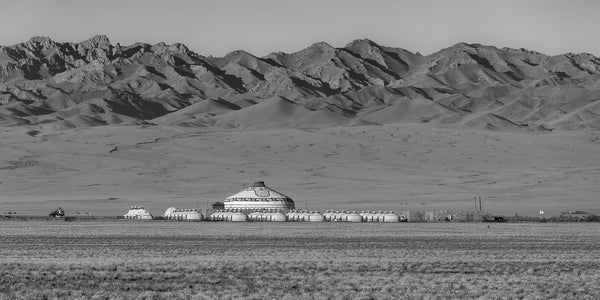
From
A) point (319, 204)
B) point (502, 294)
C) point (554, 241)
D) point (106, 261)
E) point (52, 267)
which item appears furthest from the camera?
point (319, 204)

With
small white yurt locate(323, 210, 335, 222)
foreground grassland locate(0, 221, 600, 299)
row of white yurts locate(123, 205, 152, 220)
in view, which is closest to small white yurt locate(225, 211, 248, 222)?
row of white yurts locate(123, 205, 152, 220)

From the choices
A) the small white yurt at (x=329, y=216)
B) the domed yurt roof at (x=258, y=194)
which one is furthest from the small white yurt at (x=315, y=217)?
the domed yurt roof at (x=258, y=194)

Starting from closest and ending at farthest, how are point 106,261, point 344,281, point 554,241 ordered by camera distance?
point 344,281 < point 106,261 < point 554,241

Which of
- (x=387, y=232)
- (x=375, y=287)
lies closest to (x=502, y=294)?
(x=375, y=287)

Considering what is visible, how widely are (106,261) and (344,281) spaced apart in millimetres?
16863

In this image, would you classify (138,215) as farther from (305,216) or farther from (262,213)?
(305,216)

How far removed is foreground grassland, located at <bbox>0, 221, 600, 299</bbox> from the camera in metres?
41.6

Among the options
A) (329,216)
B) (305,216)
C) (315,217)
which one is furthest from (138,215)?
(329,216)

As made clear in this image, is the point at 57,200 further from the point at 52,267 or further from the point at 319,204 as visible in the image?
the point at 52,267

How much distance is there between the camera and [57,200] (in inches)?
7697

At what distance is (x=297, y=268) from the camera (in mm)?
53594

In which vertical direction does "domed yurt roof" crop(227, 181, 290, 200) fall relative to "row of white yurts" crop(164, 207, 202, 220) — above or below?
above

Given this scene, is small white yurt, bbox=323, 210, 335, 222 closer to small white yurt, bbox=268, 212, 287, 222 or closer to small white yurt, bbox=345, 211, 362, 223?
small white yurt, bbox=345, 211, 362, 223

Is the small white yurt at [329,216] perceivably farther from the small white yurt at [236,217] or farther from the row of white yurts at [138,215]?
the row of white yurts at [138,215]
